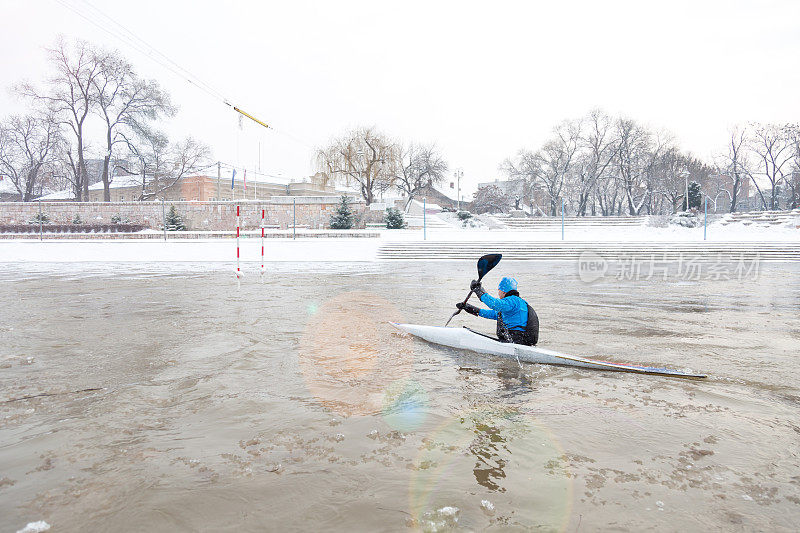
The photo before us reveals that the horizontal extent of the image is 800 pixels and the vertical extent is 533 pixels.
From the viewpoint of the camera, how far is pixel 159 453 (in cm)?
378

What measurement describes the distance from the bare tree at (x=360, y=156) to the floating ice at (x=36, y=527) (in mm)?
40005

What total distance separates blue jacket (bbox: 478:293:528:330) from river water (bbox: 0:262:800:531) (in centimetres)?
52

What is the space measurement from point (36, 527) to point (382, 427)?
2413mm

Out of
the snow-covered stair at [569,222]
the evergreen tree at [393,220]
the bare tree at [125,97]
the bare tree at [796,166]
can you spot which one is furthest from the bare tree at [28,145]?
the bare tree at [796,166]

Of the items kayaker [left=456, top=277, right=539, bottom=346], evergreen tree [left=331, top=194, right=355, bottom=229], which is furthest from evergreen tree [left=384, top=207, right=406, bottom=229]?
kayaker [left=456, top=277, right=539, bottom=346]

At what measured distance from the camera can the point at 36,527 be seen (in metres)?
2.83

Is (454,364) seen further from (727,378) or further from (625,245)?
(625,245)

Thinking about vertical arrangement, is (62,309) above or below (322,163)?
below

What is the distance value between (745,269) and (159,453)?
20.3m

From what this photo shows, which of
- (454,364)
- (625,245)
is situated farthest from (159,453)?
(625,245)

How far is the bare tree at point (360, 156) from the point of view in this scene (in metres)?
42.1

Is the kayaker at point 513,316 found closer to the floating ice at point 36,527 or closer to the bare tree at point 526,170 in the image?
the floating ice at point 36,527

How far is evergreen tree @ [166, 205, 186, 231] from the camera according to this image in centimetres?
3303

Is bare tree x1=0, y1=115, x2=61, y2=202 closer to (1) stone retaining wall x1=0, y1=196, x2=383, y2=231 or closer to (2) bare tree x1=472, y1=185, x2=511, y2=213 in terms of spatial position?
(1) stone retaining wall x1=0, y1=196, x2=383, y2=231
